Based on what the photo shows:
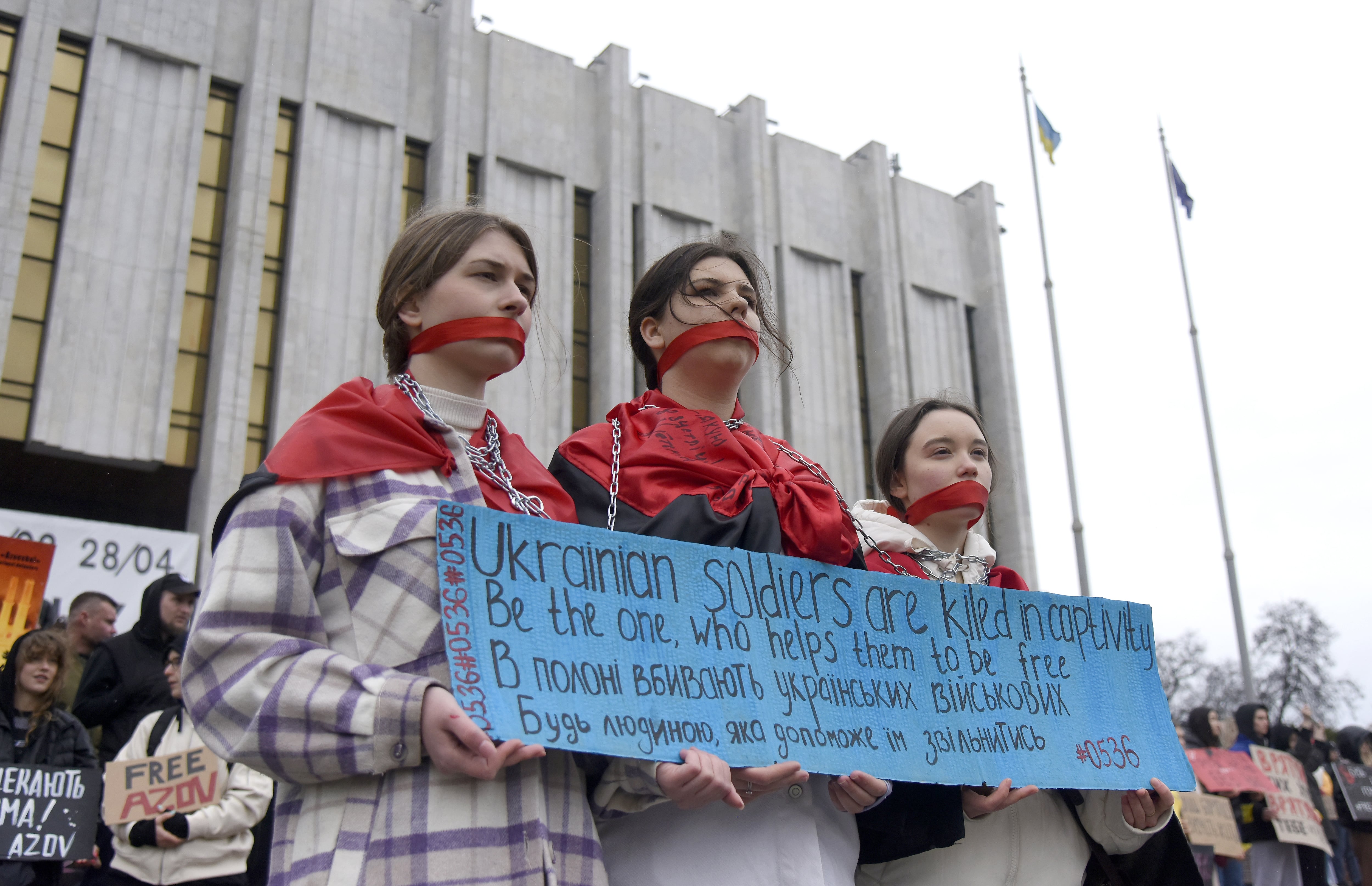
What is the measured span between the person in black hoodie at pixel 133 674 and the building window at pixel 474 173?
49.8 ft

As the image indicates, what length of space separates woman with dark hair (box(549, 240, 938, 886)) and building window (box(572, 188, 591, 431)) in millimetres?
17280

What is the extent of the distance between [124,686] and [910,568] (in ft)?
16.0

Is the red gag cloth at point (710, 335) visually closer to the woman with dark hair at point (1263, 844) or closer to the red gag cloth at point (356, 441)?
the red gag cloth at point (356, 441)

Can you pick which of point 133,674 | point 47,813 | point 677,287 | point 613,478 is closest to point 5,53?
point 133,674

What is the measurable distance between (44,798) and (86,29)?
53.2ft

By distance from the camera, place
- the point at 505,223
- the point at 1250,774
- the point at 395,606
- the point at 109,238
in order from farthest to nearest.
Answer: the point at 109,238 < the point at 1250,774 < the point at 505,223 < the point at 395,606

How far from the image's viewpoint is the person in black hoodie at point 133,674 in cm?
614

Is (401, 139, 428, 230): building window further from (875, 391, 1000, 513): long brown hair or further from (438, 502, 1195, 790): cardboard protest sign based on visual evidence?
(438, 502, 1195, 790): cardboard protest sign

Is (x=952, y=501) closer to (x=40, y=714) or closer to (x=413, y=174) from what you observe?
(x=40, y=714)

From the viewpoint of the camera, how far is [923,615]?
2.79 metres

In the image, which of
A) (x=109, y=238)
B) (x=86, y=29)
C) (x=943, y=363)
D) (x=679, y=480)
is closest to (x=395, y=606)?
(x=679, y=480)

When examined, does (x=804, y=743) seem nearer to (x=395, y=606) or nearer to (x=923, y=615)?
(x=923, y=615)

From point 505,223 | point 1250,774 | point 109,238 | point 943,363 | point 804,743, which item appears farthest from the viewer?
point 943,363

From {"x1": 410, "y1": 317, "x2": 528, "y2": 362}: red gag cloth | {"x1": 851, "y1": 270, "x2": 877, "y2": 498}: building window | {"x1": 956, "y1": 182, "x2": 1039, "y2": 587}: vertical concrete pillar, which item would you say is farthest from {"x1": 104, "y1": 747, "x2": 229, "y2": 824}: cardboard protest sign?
{"x1": 956, "y1": 182, "x2": 1039, "y2": 587}: vertical concrete pillar
